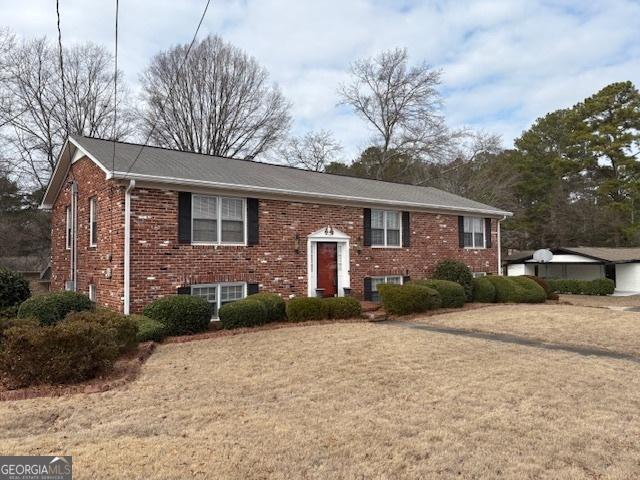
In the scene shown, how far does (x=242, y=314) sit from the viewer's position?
10820 millimetres

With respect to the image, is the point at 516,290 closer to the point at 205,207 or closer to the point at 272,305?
the point at 272,305

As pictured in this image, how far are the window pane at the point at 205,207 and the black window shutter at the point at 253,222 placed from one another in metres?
0.96

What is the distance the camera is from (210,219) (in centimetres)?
1215

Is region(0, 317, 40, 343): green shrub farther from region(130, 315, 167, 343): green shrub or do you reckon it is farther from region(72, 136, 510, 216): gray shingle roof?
region(72, 136, 510, 216): gray shingle roof

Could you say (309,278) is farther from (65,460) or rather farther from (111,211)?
(65,460)

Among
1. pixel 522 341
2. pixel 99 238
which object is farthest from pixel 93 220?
pixel 522 341

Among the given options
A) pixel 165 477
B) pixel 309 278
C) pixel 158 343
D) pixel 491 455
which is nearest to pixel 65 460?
pixel 165 477

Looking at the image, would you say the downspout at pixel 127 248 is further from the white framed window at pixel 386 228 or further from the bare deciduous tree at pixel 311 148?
the bare deciduous tree at pixel 311 148

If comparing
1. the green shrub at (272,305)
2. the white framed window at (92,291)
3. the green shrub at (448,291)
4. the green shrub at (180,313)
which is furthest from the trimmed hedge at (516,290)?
the white framed window at (92,291)

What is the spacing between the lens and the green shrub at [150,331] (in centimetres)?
929

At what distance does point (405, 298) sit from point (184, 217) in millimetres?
6564

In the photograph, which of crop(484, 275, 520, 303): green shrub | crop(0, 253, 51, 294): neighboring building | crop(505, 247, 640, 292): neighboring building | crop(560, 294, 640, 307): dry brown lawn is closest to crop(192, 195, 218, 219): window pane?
crop(484, 275, 520, 303): green shrub

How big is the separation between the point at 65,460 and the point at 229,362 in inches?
154

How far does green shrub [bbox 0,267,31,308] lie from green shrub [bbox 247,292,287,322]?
595 centimetres
